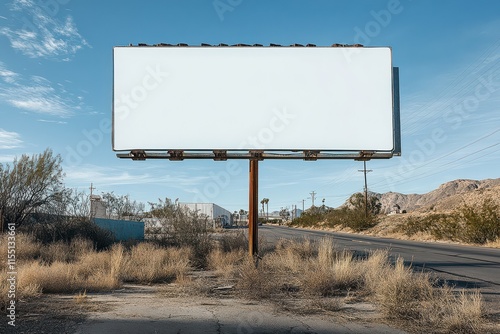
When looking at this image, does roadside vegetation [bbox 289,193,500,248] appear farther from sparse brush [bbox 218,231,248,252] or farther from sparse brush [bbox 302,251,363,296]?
sparse brush [bbox 302,251,363,296]

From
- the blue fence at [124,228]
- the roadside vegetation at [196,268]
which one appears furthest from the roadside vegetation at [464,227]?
the blue fence at [124,228]

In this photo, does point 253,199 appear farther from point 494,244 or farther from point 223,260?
point 494,244

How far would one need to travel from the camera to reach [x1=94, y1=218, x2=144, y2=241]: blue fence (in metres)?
28.3

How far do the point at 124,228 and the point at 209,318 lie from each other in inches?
979

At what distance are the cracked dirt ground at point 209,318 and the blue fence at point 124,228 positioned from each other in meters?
17.8

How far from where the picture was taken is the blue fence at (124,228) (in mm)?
28281

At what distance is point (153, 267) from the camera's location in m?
13.5

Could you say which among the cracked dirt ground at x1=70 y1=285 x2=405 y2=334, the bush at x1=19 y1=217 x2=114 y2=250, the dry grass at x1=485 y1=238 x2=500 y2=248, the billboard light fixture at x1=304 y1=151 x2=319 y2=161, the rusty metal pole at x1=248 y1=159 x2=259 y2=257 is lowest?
the dry grass at x1=485 y1=238 x2=500 y2=248

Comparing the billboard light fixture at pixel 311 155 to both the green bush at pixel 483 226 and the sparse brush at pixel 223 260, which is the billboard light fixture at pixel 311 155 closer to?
the sparse brush at pixel 223 260

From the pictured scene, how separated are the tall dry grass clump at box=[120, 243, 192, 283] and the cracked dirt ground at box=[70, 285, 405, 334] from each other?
8.74 feet

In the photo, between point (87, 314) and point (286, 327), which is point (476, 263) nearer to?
point (286, 327)

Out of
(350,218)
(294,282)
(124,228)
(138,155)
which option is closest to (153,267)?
(138,155)

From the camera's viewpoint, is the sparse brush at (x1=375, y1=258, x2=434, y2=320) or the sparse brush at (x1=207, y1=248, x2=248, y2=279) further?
the sparse brush at (x1=207, y1=248, x2=248, y2=279)

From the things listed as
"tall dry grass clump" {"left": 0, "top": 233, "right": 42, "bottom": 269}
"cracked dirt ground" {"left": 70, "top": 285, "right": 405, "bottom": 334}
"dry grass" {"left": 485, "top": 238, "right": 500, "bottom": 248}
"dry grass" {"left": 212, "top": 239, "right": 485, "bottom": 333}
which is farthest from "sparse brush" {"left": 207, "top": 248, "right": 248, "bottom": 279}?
"dry grass" {"left": 485, "top": 238, "right": 500, "bottom": 248}
